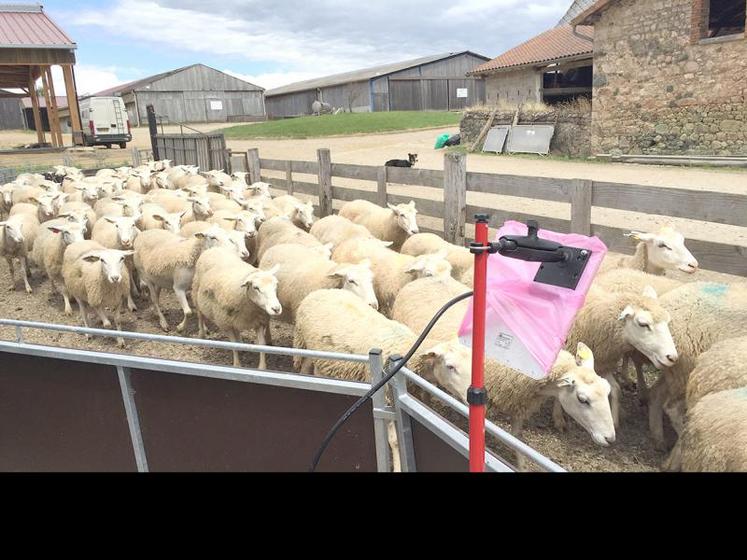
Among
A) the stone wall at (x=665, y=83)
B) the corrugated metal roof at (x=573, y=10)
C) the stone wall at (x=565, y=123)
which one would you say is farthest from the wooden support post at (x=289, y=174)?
the corrugated metal roof at (x=573, y=10)

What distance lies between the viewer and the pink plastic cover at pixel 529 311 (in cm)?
157

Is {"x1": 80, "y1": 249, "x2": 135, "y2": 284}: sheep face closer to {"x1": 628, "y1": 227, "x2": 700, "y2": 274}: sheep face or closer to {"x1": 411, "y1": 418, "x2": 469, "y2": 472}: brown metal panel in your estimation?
{"x1": 411, "y1": 418, "x2": 469, "y2": 472}: brown metal panel

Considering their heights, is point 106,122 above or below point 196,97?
below

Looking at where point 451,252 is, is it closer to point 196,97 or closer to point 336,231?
point 336,231

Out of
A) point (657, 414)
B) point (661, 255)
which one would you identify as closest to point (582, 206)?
point (661, 255)

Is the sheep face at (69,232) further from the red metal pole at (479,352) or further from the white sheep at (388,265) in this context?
the red metal pole at (479,352)

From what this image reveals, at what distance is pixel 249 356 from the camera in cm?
591

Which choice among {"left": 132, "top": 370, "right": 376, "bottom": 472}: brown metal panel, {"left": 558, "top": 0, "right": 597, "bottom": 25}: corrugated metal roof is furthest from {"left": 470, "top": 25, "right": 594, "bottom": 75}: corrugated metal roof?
{"left": 132, "top": 370, "right": 376, "bottom": 472}: brown metal panel

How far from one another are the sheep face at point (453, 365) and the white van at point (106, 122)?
27.7 metres

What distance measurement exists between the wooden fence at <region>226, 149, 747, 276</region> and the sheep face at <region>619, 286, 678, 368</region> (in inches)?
67.6

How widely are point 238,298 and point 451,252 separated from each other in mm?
2314

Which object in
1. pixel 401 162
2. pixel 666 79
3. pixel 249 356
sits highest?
pixel 666 79
